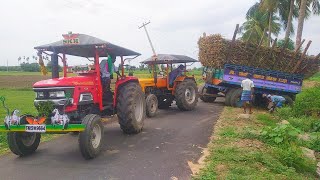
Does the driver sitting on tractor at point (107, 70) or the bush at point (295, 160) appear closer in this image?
the bush at point (295, 160)

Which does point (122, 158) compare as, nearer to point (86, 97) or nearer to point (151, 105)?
point (86, 97)

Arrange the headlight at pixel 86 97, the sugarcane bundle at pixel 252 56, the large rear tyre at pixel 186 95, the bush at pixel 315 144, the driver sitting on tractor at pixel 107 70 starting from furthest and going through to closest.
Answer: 1. the sugarcane bundle at pixel 252 56
2. the large rear tyre at pixel 186 95
3. the bush at pixel 315 144
4. the driver sitting on tractor at pixel 107 70
5. the headlight at pixel 86 97

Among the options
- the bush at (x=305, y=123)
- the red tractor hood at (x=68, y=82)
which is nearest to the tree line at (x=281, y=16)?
the bush at (x=305, y=123)

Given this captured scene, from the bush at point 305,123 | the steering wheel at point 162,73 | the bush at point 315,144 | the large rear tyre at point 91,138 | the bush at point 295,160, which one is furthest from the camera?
the steering wheel at point 162,73

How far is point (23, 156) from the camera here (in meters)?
7.98

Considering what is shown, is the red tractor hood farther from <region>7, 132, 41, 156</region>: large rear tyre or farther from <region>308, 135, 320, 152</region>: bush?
<region>308, 135, 320, 152</region>: bush

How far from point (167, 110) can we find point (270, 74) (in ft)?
17.7

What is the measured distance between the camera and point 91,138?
7453mm

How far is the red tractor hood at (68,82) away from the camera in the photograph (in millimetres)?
7895

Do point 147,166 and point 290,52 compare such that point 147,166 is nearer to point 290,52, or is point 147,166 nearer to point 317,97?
point 317,97

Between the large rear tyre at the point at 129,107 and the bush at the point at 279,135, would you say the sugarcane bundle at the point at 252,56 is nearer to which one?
the bush at the point at 279,135

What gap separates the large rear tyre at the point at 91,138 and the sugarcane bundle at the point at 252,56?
974cm

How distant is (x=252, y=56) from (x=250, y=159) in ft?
33.9

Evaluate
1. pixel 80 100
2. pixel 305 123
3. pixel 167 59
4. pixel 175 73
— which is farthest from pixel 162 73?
pixel 80 100
